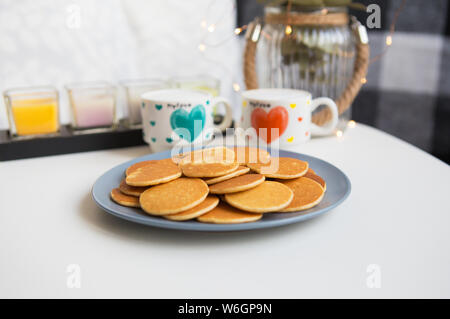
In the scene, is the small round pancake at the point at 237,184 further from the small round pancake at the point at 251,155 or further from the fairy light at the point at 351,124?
the fairy light at the point at 351,124

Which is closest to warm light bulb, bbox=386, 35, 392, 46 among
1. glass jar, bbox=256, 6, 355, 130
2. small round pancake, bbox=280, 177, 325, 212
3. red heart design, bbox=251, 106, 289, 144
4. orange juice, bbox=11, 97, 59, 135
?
glass jar, bbox=256, 6, 355, 130

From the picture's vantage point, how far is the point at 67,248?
0.54m

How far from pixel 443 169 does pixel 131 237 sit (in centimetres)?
58

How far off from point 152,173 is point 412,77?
1142 mm

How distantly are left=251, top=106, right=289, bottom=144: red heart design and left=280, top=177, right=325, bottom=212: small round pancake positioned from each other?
0.24 meters

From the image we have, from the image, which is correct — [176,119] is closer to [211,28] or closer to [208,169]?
[208,169]

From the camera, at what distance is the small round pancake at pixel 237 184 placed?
0.57 m

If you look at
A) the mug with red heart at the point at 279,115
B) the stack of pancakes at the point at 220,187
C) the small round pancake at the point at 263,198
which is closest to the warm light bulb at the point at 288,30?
A: the mug with red heart at the point at 279,115

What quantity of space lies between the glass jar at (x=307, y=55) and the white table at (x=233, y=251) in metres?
0.37

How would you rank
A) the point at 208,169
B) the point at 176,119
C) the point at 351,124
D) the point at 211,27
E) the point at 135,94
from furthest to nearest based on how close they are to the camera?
the point at 211,27, the point at 351,124, the point at 135,94, the point at 176,119, the point at 208,169

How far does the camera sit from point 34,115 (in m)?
0.88

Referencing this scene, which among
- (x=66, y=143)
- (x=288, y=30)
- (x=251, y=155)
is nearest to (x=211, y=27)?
(x=288, y=30)
